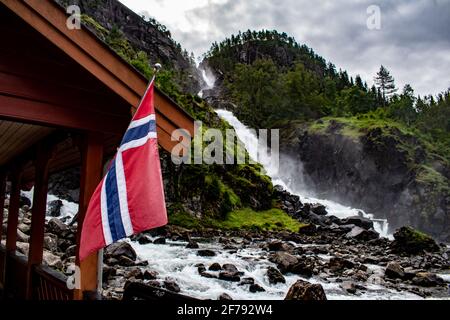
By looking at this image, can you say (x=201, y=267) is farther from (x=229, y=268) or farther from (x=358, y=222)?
(x=358, y=222)

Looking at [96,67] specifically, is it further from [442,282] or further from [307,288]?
[442,282]

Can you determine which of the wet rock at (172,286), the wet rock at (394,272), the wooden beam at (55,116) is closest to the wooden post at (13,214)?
the wet rock at (172,286)

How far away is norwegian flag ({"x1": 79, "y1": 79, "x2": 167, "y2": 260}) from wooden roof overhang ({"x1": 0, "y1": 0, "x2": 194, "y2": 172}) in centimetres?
97

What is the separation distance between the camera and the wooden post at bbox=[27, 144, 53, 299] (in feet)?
20.5

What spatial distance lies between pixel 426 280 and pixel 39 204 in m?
14.8

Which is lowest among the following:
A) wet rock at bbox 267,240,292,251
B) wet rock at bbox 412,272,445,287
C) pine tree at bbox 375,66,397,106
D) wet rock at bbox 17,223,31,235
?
wet rock at bbox 412,272,445,287

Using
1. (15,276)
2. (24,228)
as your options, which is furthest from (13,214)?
(24,228)

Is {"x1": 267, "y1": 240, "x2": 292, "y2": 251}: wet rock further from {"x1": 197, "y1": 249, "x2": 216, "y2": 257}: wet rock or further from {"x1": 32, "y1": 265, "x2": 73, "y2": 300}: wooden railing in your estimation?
{"x1": 32, "y1": 265, "x2": 73, "y2": 300}: wooden railing

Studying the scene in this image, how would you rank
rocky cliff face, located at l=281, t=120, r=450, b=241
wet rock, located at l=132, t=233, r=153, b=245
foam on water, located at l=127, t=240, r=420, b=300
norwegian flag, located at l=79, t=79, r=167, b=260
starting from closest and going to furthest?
norwegian flag, located at l=79, t=79, r=167, b=260
foam on water, located at l=127, t=240, r=420, b=300
wet rock, located at l=132, t=233, r=153, b=245
rocky cliff face, located at l=281, t=120, r=450, b=241

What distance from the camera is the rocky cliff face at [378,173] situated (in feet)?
165

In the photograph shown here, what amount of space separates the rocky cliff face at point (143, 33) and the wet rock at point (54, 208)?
53.3 m

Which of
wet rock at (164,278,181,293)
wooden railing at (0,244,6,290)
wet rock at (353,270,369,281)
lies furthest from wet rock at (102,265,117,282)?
wet rock at (353,270,369,281)
